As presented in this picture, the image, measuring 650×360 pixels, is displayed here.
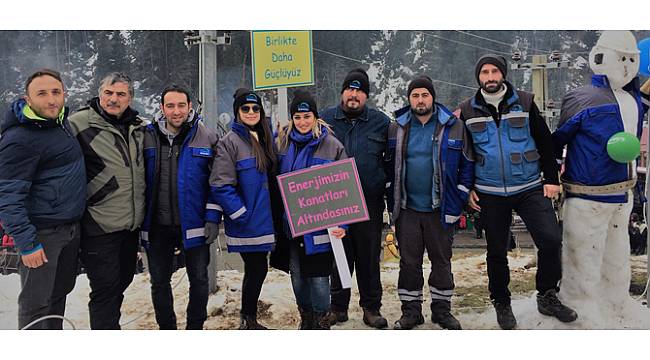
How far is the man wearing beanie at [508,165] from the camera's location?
3818 millimetres

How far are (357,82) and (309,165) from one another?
720 mm

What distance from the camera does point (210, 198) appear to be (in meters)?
3.63

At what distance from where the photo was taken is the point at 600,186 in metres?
3.93

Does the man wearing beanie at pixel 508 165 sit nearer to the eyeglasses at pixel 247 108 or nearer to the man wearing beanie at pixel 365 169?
the man wearing beanie at pixel 365 169

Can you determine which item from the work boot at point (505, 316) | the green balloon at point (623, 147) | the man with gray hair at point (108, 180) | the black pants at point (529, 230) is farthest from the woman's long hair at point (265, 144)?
the green balloon at point (623, 147)

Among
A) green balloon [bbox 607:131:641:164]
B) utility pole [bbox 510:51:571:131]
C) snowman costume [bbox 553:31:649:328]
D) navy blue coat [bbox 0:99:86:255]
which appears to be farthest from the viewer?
utility pole [bbox 510:51:571:131]

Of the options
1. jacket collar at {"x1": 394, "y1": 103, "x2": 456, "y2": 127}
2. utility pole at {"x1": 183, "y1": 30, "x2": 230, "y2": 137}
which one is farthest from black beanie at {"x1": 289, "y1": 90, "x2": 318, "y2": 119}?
utility pole at {"x1": 183, "y1": 30, "x2": 230, "y2": 137}

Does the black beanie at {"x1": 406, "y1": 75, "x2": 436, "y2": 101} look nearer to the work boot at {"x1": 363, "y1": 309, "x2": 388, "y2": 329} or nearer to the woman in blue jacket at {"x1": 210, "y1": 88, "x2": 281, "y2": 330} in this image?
the woman in blue jacket at {"x1": 210, "y1": 88, "x2": 281, "y2": 330}

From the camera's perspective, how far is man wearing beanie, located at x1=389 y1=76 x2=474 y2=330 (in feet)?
12.6

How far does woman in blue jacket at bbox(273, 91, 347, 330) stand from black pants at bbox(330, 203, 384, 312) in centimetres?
33

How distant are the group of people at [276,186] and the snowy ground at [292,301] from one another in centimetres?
16

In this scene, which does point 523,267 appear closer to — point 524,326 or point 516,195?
point 524,326

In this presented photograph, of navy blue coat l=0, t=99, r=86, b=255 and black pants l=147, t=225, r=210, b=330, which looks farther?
black pants l=147, t=225, r=210, b=330

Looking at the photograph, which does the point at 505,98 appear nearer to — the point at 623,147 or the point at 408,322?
the point at 623,147
